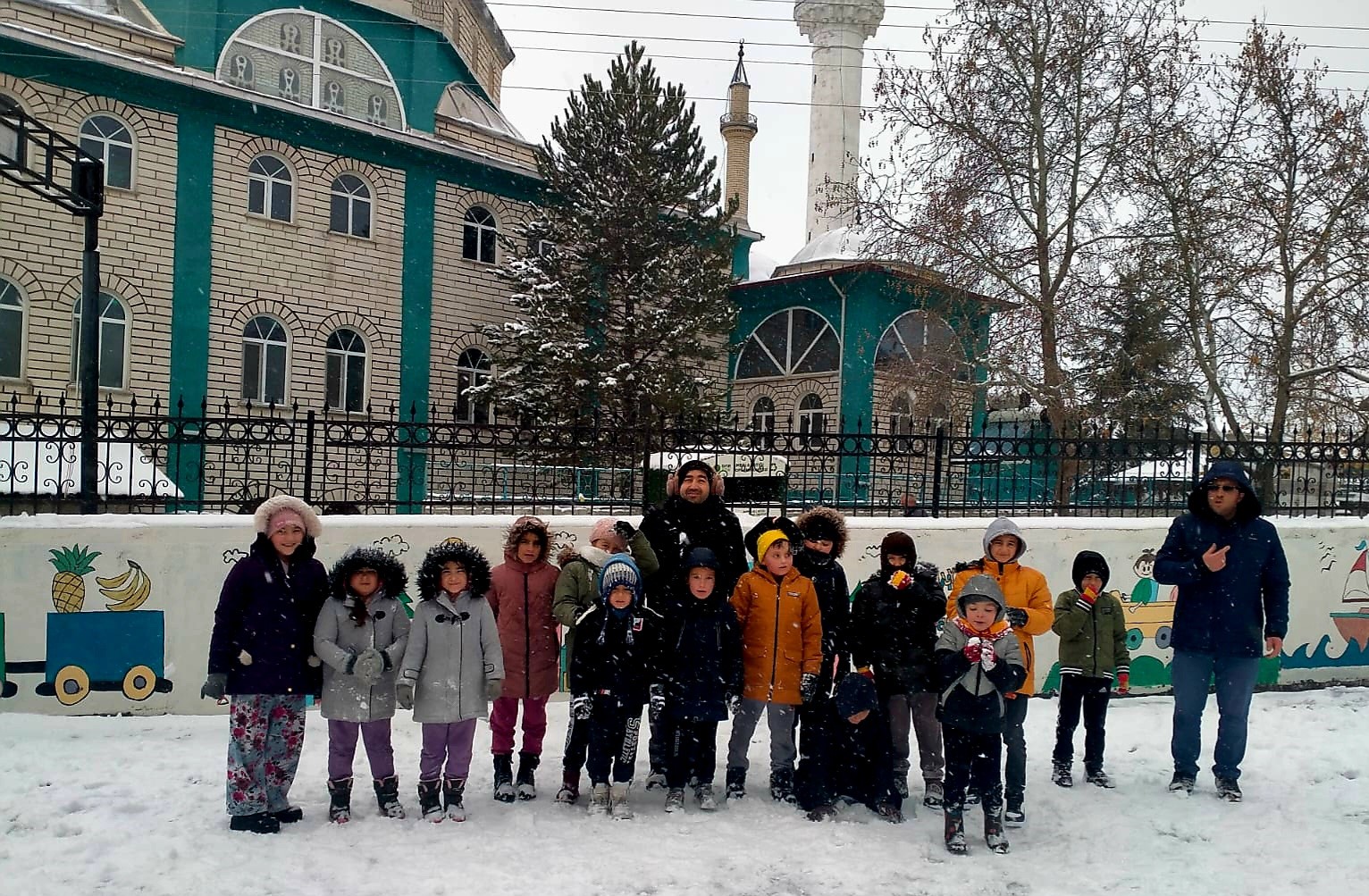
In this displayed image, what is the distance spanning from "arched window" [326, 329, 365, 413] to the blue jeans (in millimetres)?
16555

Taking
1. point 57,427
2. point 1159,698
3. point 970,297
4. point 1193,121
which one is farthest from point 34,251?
point 1193,121

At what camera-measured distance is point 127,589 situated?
619 cm

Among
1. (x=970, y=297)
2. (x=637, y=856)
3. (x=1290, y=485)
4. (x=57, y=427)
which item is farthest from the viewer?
(x=970, y=297)

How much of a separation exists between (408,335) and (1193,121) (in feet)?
48.4

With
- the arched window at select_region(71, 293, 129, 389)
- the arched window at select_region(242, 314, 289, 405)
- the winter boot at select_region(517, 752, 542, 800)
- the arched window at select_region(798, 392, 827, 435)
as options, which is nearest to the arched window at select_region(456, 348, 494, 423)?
the arched window at select_region(242, 314, 289, 405)

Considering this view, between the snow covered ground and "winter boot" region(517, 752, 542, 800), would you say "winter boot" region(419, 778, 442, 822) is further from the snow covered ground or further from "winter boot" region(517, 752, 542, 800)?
"winter boot" region(517, 752, 542, 800)

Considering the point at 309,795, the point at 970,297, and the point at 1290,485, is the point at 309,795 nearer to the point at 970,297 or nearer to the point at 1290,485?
the point at 1290,485

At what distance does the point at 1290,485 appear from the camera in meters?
8.15

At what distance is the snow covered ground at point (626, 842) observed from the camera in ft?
12.9

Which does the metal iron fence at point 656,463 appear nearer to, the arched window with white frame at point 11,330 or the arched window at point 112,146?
the arched window with white frame at point 11,330

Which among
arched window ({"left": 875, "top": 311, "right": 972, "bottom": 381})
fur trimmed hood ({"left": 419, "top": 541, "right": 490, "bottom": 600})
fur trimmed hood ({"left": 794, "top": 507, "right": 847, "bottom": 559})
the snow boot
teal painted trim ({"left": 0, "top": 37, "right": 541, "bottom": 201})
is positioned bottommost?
the snow boot

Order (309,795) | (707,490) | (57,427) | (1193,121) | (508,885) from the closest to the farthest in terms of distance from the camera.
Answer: (508,885)
(309,795)
(707,490)
(57,427)
(1193,121)

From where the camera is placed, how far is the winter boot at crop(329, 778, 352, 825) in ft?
14.6

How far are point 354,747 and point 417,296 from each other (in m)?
16.4
